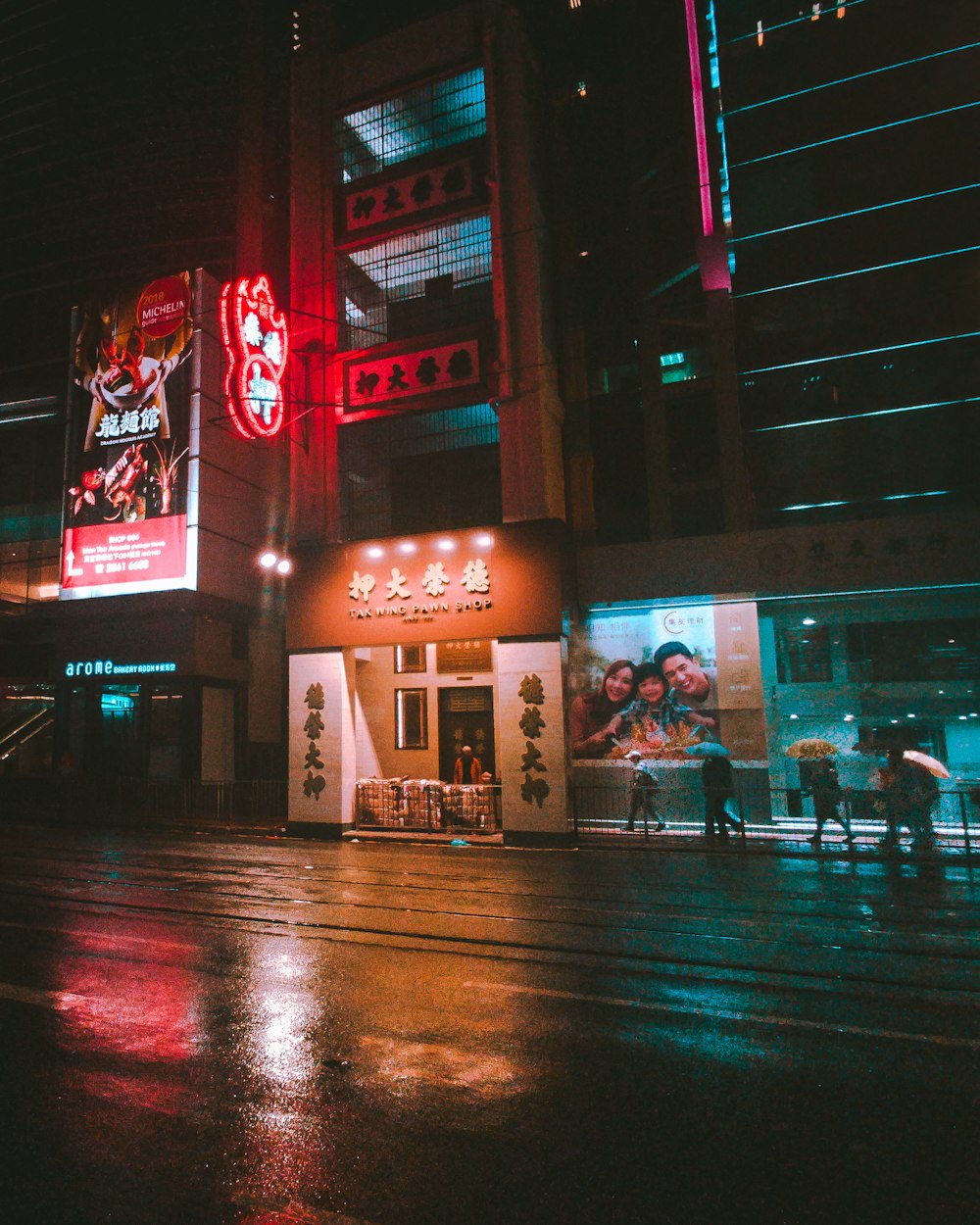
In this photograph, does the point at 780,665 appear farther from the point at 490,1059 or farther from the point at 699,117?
the point at 490,1059

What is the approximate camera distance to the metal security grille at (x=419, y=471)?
62.1ft

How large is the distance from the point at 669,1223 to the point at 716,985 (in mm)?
3566

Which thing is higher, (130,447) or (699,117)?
(699,117)

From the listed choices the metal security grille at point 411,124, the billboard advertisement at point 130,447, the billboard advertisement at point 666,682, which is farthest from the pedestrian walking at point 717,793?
the metal security grille at point 411,124

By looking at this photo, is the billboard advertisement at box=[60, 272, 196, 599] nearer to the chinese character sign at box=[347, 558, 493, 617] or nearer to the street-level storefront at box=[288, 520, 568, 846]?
the street-level storefront at box=[288, 520, 568, 846]

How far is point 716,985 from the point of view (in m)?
6.48

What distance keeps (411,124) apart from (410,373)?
7.14 m

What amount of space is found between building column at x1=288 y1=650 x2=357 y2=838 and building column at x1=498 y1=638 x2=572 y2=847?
4041 mm

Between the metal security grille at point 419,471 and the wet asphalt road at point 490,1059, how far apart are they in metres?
11.2

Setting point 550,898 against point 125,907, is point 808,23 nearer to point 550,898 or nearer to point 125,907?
point 550,898

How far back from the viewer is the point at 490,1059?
497 cm

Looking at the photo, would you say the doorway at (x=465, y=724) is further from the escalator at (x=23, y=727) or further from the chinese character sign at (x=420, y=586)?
the escalator at (x=23, y=727)

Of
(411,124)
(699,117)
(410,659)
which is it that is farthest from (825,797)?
(411,124)

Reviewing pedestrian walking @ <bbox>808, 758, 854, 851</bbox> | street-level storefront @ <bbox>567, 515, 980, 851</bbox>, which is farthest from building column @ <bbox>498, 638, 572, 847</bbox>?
pedestrian walking @ <bbox>808, 758, 854, 851</bbox>
